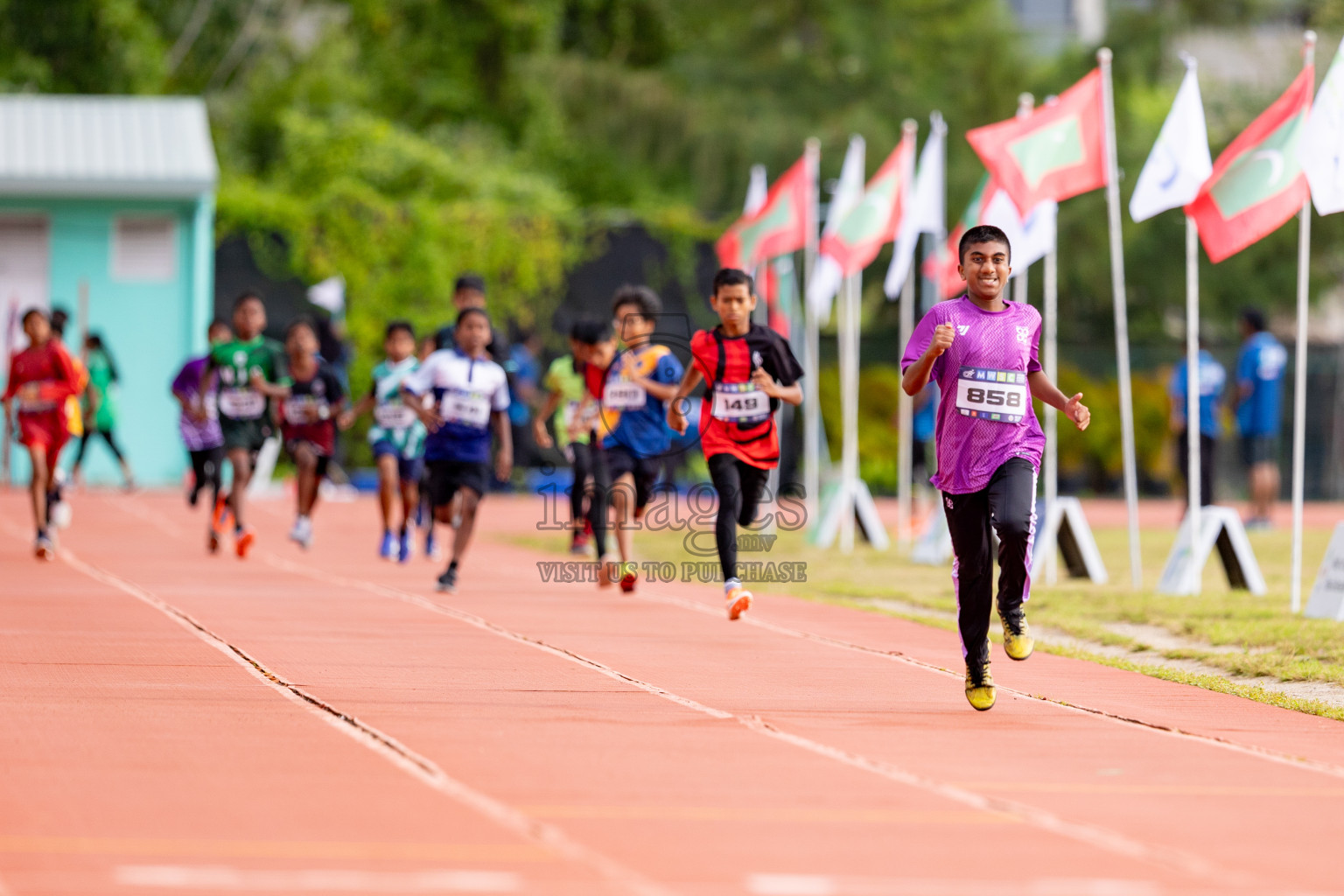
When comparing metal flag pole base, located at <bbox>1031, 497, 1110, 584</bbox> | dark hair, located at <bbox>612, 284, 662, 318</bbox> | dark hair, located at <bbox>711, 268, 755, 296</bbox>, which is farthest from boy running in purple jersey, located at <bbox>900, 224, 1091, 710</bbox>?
metal flag pole base, located at <bbox>1031, 497, 1110, 584</bbox>

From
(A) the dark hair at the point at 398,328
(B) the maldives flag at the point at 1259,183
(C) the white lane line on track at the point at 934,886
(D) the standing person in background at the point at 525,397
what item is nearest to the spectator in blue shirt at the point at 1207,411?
(B) the maldives flag at the point at 1259,183

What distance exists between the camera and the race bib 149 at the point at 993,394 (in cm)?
855

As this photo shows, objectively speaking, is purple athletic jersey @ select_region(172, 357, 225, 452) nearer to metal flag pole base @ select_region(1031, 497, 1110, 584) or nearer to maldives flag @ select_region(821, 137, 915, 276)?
maldives flag @ select_region(821, 137, 915, 276)

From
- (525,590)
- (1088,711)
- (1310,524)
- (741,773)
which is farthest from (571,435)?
(1310,524)

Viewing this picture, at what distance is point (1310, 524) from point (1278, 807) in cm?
2067

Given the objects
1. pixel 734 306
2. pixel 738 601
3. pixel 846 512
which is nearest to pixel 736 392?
pixel 734 306

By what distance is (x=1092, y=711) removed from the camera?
8.62 metres

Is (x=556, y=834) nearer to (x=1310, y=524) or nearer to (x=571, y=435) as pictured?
(x=571, y=435)

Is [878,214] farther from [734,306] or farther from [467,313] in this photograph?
[734,306]

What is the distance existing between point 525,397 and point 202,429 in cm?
1099

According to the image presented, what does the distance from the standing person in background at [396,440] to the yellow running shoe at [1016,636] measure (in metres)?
8.73

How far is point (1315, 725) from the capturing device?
8.48m

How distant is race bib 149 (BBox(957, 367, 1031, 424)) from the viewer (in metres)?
8.55

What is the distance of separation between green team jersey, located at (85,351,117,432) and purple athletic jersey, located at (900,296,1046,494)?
57.6 feet
